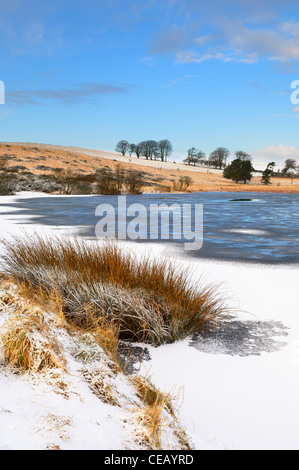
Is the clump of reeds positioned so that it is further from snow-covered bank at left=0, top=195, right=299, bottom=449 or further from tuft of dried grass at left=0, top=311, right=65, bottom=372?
tuft of dried grass at left=0, top=311, right=65, bottom=372

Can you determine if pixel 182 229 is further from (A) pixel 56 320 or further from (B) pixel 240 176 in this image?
(B) pixel 240 176

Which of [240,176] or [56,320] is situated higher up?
[240,176]

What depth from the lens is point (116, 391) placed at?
261cm

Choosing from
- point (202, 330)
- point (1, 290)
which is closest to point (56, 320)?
point (1, 290)

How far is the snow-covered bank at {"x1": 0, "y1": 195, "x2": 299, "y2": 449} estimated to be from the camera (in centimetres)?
272

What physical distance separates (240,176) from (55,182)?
51.3m

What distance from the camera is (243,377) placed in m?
3.43

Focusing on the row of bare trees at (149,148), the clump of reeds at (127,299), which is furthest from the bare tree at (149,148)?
the clump of reeds at (127,299)

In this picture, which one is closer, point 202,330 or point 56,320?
point 56,320

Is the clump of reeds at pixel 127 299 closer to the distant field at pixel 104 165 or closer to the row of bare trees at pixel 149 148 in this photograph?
the distant field at pixel 104 165

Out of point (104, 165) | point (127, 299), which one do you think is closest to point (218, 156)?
point (104, 165)

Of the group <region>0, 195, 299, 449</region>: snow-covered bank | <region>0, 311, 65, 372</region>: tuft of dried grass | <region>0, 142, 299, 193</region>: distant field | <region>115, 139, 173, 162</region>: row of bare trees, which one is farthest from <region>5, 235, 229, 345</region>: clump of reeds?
<region>115, 139, 173, 162</region>: row of bare trees

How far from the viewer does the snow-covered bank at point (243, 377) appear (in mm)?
2725

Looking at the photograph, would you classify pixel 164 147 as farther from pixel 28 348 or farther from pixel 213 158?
pixel 28 348
